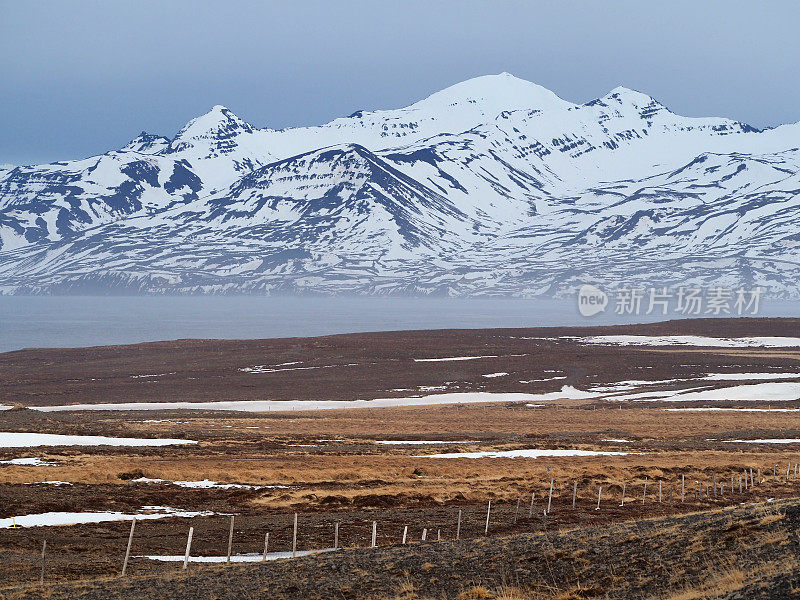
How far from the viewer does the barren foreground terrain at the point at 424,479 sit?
17.3 m

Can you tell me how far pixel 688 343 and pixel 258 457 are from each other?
9063cm

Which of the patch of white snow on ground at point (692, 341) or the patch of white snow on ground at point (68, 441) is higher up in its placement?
the patch of white snow on ground at point (692, 341)

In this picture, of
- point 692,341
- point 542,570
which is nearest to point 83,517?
point 542,570

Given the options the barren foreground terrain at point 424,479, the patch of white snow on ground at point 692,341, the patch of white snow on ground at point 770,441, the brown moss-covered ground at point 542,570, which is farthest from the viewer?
the patch of white snow on ground at point 692,341

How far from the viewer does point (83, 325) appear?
193 metres

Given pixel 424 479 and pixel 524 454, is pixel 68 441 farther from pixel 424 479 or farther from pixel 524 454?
pixel 524 454

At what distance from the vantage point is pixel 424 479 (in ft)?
120

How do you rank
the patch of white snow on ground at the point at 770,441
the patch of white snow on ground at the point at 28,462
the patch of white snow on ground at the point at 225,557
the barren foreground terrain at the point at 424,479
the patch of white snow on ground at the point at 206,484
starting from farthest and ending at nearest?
1. the patch of white snow on ground at the point at 770,441
2. the patch of white snow on ground at the point at 28,462
3. the patch of white snow on ground at the point at 206,484
4. the patch of white snow on ground at the point at 225,557
5. the barren foreground terrain at the point at 424,479

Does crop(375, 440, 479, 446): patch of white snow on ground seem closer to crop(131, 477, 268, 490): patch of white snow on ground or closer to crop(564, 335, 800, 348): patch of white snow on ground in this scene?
crop(131, 477, 268, 490): patch of white snow on ground

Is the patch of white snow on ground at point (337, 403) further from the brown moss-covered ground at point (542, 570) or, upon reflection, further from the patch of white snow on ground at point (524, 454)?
the brown moss-covered ground at point (542, 570)

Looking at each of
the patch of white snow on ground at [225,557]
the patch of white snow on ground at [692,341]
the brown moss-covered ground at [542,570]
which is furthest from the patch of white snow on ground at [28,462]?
the patch of white snow on ground at [692,341]

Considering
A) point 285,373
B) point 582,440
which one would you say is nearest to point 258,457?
point 582,440

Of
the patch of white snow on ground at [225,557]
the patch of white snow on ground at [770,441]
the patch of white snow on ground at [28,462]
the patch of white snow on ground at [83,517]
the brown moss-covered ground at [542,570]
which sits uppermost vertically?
the brown moss-covered ground at [542,570]

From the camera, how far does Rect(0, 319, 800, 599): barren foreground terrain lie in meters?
17.3
